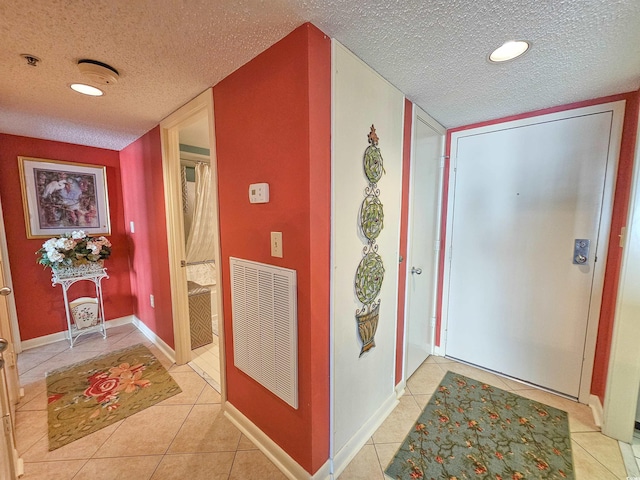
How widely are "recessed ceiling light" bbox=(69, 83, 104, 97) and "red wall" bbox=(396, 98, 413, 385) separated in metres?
1.98

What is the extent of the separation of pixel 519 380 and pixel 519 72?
2.26 m

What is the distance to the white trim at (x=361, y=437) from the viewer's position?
4.54 ft

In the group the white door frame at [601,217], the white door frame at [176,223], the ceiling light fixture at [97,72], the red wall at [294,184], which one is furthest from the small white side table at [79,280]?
the white door frame at [601,217]

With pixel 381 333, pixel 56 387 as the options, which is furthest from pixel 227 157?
pixel 56 387

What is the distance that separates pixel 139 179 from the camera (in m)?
2.65

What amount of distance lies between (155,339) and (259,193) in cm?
242

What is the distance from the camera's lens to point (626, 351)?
1.50 meters

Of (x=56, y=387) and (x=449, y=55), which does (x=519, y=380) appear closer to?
(x=449, y=55)

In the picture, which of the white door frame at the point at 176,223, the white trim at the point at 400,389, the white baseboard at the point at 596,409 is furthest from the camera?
the white door frame at the point at 176,223

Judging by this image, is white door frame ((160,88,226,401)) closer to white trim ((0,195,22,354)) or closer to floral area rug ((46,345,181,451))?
floral area rug ((46,345,181,451))

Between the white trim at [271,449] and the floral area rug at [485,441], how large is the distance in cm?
45

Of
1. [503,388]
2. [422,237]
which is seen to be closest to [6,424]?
[422,237]

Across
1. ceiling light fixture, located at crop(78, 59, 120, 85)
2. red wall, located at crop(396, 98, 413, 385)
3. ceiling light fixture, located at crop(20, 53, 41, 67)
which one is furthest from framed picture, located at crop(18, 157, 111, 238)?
red wall, located at crop(396, 98, 413, 385)

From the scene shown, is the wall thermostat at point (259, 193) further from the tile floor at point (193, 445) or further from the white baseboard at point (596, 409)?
the white baseboard at point (596, 409)
